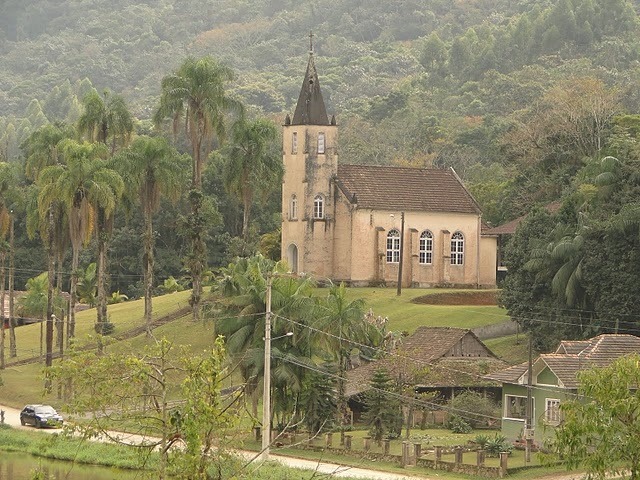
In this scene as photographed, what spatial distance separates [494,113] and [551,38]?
2651cm

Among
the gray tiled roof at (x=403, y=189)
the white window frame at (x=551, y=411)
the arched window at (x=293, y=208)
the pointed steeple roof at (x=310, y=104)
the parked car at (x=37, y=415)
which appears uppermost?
the pointed steeple roof at (x=310, y=104)

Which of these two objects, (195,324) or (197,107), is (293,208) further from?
(195,324)

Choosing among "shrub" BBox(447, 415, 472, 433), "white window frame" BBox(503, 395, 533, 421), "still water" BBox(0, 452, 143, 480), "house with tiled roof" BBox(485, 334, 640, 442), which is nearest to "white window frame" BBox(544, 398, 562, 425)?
"house with tiled roof" BBox(485, 334, 640, 442)

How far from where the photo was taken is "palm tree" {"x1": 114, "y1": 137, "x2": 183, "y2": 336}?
71750 millimetres

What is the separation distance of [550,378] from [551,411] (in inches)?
44.2

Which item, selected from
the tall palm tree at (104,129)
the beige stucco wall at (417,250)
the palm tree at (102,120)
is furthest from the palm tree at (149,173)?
the beige stucco wall at (417,250)

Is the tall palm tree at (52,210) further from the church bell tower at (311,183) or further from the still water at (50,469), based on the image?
the still water at (50,469)

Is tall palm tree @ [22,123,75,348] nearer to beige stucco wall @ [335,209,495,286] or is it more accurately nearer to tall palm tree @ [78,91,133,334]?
tall palm tree @ [78,91,133,334]

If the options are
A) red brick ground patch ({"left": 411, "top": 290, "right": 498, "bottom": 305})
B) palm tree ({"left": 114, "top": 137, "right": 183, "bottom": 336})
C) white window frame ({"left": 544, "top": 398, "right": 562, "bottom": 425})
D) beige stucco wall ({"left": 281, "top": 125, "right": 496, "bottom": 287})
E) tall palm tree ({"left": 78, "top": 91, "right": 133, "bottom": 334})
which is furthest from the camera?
beige stucco wall ({"left": 281, "top": 125, "right": 496, "bottom": 287})

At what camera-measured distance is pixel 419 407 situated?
57.1 meters

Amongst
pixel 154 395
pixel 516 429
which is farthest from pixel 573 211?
pixel 154 395

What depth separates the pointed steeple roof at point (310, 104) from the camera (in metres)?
80.5

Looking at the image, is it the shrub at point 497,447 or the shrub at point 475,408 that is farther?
the shrub at point 475,408

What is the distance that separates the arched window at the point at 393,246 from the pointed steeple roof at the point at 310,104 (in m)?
6.42
